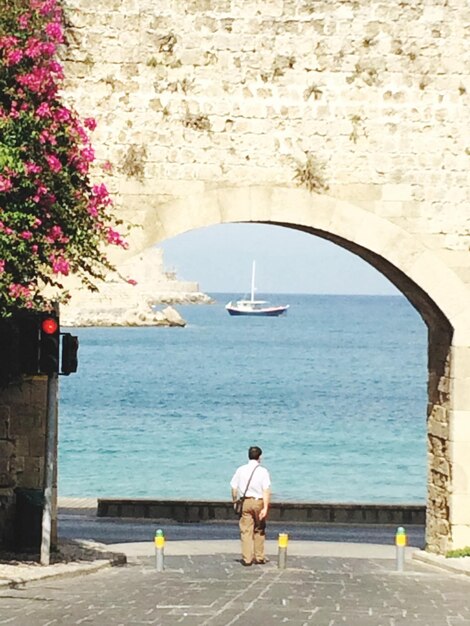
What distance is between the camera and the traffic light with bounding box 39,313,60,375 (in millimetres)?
15641

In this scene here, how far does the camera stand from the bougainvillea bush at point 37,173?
14.1 meters

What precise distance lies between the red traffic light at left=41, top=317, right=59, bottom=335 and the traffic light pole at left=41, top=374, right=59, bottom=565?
0.46 meters

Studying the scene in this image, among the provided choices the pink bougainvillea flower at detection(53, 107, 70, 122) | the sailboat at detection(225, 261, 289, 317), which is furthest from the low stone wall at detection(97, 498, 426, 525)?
the sailboat at detection(225, 261, 289, 317)

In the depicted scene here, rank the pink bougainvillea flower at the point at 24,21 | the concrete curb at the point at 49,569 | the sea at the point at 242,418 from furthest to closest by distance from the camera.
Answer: the sea at the point at 242,418, the concrete curb at the point at 49,569, the pink bougainvillea flower at the point at 24,21

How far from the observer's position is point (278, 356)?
113 m

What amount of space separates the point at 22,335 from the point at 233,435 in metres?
43.3

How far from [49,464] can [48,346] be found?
1.22 metres

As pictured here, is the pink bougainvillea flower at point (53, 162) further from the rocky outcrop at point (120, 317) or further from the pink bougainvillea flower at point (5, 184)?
the rocky outcrop at point (120, 317)

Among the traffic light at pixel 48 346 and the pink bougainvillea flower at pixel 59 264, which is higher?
the pink bougainvillea flower at pixel 59 264

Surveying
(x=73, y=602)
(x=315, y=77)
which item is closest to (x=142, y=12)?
(x=315, y=77)

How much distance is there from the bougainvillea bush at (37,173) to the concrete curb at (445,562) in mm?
4938

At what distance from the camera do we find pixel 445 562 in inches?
666

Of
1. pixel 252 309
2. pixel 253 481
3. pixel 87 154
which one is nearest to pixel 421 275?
pixel 253 481

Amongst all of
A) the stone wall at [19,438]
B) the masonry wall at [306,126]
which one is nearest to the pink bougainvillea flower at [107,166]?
the masonry wall at [306,126]
